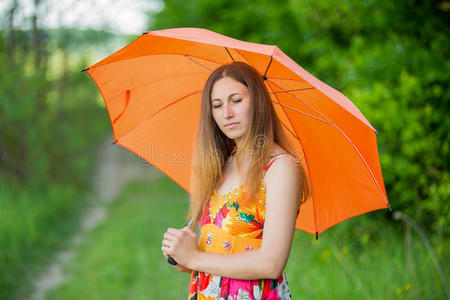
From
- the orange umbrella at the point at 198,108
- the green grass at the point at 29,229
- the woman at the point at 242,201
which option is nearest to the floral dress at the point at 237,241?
the woman at the point at 242,201

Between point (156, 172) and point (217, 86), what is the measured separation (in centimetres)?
1271

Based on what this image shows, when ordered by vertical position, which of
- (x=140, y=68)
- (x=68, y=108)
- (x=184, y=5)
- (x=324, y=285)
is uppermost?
(x=184, y=5)

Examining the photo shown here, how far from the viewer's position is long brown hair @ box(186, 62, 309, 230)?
5.69 feet

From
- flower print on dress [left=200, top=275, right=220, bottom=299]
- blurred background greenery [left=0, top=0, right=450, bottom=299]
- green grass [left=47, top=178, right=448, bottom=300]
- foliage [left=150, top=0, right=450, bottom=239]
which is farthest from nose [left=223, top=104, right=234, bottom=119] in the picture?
foliage [left=150, top=0, right=450, bottom=239]

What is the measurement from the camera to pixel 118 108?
249 cm

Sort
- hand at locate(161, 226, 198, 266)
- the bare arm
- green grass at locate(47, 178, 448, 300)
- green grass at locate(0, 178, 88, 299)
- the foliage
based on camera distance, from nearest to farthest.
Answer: the bare arm
hand at locate(161, 226, 198, 266)
green grass at locate(47, 178, 448, 300)
the foliage
green grass at locate(0, 178, 88, 299)

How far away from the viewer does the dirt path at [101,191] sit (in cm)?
502

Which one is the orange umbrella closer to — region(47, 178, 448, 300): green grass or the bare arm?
the bare arm

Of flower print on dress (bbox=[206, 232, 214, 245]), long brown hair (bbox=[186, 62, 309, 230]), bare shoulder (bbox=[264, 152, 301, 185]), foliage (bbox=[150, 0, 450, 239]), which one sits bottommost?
flower print on dress (bbox=[206, 232, 214, 245])

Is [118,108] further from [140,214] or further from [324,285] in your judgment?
[140,214]

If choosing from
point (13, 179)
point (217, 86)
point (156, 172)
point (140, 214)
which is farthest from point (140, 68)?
point (156, 172)

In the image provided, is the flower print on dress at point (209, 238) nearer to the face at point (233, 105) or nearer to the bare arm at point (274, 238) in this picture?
the bare arm at point (274, 238)

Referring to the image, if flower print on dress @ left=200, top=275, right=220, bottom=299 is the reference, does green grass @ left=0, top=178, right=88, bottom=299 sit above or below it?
above

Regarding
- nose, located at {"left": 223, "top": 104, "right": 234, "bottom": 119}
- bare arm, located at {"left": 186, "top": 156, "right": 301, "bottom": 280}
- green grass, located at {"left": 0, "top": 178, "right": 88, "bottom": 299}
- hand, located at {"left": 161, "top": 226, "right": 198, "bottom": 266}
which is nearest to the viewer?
bare arm, located at {"left": 186, "top": 156, "right": 301, "bottom": 280}
